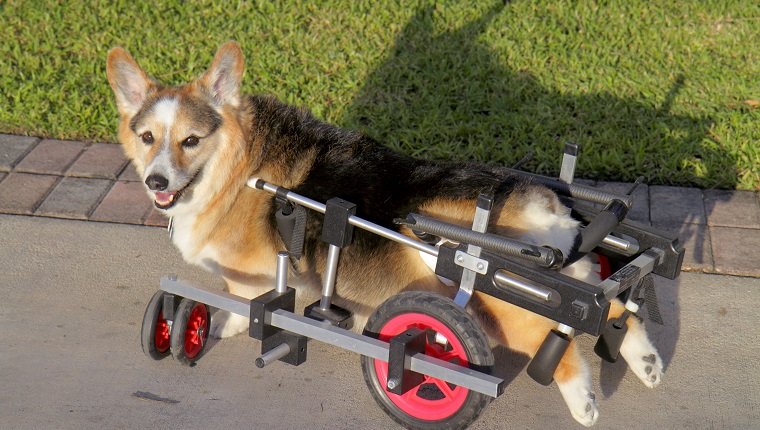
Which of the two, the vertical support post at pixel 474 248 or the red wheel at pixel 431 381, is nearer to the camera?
the vertical support post at pixel 474 248

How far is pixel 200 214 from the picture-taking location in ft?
13.1

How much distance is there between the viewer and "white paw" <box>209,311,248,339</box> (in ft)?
13.5

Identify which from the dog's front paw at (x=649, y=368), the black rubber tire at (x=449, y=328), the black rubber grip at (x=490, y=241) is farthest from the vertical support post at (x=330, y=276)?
the dog's front paw at (x=649, y=368)

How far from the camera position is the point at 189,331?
3.84 meters

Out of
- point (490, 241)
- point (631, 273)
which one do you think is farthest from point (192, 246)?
point (631, 273)

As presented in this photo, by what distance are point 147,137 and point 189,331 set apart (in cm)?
86

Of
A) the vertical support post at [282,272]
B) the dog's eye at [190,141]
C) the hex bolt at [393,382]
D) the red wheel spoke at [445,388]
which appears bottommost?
the red wheel spoke at [445,388]

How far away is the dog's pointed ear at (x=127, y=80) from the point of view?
3.90 metres

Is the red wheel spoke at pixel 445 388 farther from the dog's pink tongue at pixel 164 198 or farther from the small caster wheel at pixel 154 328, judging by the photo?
the dog's pink tongue at pixel 164 198

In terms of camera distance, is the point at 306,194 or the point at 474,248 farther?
the point at 306,194

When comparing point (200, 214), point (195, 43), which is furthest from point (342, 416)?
point (195, 43)

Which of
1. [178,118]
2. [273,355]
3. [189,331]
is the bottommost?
[189,331]

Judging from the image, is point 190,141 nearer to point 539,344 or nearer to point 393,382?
point 393,382

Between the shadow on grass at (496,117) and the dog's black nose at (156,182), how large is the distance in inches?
87.3
